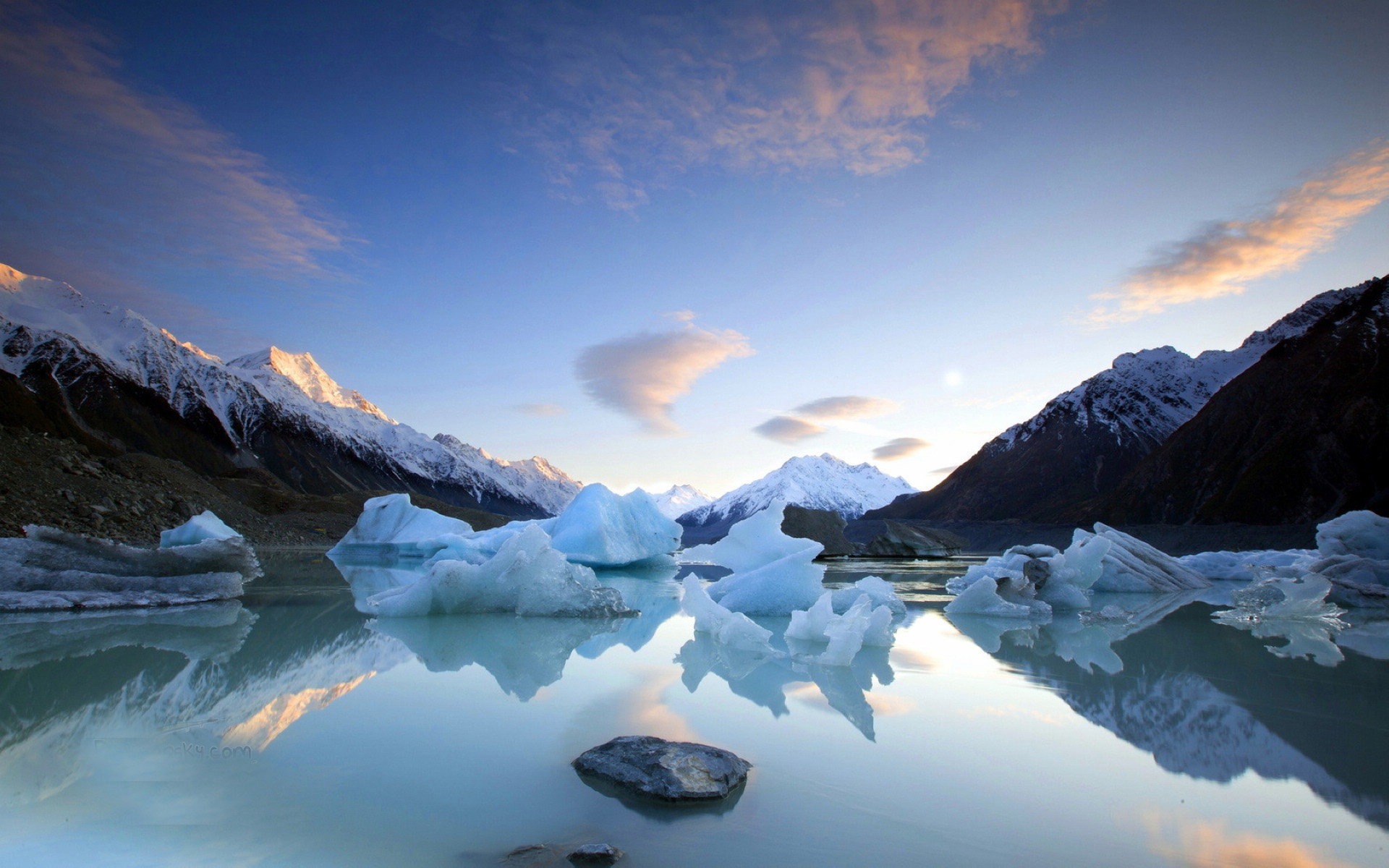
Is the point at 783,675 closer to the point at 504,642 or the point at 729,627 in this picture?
the point at 729,627

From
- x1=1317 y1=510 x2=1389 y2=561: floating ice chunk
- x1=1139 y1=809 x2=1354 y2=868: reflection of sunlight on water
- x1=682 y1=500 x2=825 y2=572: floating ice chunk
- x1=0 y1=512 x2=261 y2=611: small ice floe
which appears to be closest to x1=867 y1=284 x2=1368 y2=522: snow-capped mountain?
x1=1317 y1=510 x2=1389 y2=561: floating ice chunk

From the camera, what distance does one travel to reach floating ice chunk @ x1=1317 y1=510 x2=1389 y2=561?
38.7ft

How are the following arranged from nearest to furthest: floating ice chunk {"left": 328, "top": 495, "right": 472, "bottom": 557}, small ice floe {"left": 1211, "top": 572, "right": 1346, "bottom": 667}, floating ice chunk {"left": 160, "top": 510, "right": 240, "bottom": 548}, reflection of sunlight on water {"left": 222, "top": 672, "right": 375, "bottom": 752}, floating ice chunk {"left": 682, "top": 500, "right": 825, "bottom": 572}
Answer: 1. reflection of sunlight on water {"left": 222, "top": 672, "right": 375, "bottom": 752}
2. small ice floe {"left": 1211, "top": 572, "right": 1346, "bottom": 667}
3. floating ice chunk {"left": 682, "top": 500, "right": 825, "bottom": 572}
4. floating ice chunk {"left": 160, "top": 510, "right": 240, "bottom": 548}
5. floating ice chunk {"left": 328, "top": 495, "right": 472, "bottom": 557}

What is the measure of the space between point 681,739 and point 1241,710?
3239 mm

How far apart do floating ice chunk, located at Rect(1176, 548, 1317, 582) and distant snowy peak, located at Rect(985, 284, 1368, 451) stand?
2450 inches

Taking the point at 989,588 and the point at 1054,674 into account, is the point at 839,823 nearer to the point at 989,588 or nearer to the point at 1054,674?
the point at 1054,674

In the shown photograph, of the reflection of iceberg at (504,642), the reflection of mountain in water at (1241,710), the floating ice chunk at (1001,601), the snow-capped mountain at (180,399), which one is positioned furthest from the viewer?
the snow-capped mountain at (180,399)

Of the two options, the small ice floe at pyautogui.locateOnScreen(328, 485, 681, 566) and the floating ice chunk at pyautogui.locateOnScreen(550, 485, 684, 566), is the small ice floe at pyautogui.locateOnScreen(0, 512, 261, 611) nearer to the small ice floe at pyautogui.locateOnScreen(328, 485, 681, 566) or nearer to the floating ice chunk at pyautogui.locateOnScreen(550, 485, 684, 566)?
the small ice floe at pyautogui.locateOnScreen(328, 485, 681, 566)

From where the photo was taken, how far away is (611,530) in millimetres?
16859

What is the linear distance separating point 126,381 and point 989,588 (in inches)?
3491

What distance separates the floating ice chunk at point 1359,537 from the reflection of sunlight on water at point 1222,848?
13.4 metres

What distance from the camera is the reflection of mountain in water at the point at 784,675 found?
382cm

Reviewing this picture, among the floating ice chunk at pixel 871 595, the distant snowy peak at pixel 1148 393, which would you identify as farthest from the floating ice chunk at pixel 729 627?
the distant snowy peak at pixel 1148 393

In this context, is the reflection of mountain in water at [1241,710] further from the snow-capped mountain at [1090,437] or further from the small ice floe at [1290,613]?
the snow-capped mountain at [1090,437]
